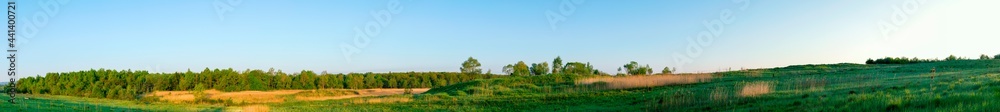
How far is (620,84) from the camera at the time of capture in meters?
28.7

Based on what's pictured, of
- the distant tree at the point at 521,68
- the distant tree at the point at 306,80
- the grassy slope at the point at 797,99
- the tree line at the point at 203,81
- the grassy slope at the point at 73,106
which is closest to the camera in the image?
the grassy slope at the point at 797,99

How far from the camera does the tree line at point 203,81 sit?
2758 inches

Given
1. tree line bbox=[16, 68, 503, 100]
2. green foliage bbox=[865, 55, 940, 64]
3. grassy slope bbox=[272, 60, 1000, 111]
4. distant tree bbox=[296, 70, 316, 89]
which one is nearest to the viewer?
grassy slope bbox=[272, 60, 1000, 111]

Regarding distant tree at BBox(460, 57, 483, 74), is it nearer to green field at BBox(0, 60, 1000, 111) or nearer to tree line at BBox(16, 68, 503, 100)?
tree line at BBox(16, 68, 503, 100)

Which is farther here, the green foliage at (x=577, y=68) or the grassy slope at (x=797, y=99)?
the green foliage at (x=577, y=68)

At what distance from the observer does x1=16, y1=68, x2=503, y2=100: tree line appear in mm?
70062

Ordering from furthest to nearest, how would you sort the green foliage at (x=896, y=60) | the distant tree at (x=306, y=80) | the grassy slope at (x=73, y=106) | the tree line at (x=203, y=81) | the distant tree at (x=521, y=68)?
the distant tree at (x=306, y=80) < the distant tree at (x=521, y=68) < the tree line at (x=203, y=81) < the green foliage at (x=896, y=60) < the grassy slope at (x=73, y=106)

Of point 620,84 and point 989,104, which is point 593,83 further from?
point 989,104

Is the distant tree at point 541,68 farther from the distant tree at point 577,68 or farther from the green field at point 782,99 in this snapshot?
the green field at point 782,99

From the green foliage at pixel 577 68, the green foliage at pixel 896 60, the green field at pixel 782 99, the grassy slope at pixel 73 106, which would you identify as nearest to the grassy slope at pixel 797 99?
the green field at pixel 782 99

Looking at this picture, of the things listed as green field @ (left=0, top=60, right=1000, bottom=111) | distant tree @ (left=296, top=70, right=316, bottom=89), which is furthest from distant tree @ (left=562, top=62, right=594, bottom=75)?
distant tree @ (left=296, top=70, right=316, bottom=89)

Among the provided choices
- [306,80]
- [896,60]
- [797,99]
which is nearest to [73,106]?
[797,99]

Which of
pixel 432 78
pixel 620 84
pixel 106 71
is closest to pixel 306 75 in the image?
pixel 432 78

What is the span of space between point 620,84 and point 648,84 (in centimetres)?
125
